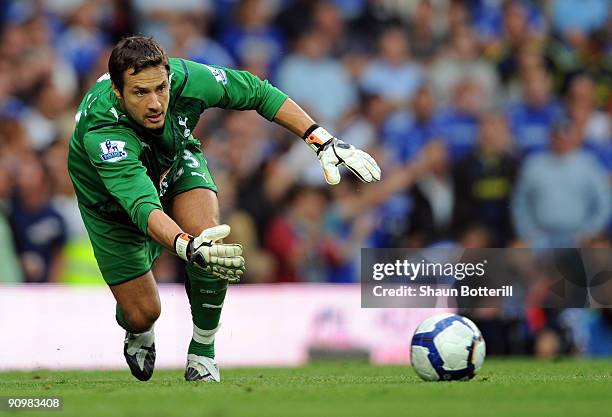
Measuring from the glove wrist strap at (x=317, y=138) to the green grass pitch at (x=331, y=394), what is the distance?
5.72ft

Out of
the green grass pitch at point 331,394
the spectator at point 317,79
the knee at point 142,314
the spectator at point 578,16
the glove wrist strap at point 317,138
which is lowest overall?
the green grass pitch at point 331,394

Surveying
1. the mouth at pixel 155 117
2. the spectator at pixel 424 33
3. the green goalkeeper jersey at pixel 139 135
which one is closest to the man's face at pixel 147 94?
the mouth at pixel 155 117

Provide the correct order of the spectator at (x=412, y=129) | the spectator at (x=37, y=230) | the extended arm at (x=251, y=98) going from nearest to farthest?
1. the extended arm at (x=251, y=98)
2. the spectator at (x=37, y=230)
3. the spectator at (x=412, y=129)

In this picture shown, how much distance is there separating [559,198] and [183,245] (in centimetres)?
878

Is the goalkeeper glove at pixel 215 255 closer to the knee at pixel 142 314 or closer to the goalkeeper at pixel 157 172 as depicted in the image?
the goalkeeper at pixel 157 172

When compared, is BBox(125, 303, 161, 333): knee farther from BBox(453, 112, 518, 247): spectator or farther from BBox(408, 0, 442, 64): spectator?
BBox(408, 0, 442, 64): spectator

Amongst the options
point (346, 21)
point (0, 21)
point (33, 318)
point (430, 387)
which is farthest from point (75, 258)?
point (430, 387)

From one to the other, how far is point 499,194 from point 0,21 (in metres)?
7.49

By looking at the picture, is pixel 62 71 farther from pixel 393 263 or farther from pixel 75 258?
pixel 393 263

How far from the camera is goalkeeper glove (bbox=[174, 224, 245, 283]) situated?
7918 mm

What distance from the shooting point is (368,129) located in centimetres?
1672

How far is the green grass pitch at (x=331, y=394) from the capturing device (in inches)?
276

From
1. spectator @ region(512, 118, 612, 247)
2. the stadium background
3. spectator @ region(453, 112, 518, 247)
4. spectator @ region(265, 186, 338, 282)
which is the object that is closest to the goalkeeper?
the stadium background

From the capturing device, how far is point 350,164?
888 centimetres
